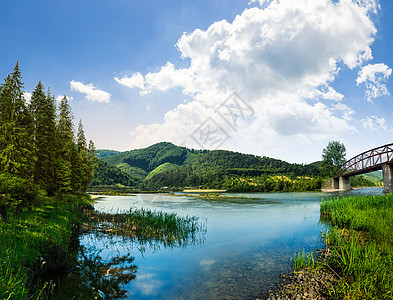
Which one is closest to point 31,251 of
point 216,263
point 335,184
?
point 216,263

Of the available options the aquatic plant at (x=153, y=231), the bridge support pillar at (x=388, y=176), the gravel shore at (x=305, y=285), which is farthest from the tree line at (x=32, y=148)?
the bridge support pillar at (x=388, y=176)

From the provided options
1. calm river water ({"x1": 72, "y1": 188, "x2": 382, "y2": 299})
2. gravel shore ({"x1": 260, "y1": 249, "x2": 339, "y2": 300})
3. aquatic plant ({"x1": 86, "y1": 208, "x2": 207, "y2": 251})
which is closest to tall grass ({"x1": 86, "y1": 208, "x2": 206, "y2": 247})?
aquatic plant ({"x1": 86, "y1": 208, "x2": 207, "y2": 251})

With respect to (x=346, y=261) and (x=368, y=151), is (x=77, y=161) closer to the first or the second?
(x=346, y=261)

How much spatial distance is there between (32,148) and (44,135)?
7418 mm

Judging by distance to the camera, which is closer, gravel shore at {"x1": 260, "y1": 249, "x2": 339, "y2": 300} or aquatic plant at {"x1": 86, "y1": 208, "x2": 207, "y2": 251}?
gravel shore at {"x1": 260, "y1": 249, "x2": 339, "y2": 300}

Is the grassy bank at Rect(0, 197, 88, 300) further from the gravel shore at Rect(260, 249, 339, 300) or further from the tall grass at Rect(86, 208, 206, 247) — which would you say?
the gravel shore at Rect(260, 249, 339, 300)

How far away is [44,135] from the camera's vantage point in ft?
104

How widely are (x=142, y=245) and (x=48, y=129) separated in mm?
26563

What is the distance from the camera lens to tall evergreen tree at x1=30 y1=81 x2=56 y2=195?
102 ft

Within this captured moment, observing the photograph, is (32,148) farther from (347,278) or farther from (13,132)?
(347,278)

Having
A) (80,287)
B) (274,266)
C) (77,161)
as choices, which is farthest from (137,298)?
(77,161)

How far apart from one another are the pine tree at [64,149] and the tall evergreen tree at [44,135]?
4.18 feet

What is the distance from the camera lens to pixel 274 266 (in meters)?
→ 12.4

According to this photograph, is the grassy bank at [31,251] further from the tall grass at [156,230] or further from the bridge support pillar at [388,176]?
the bridge support pillar at [388,176]
